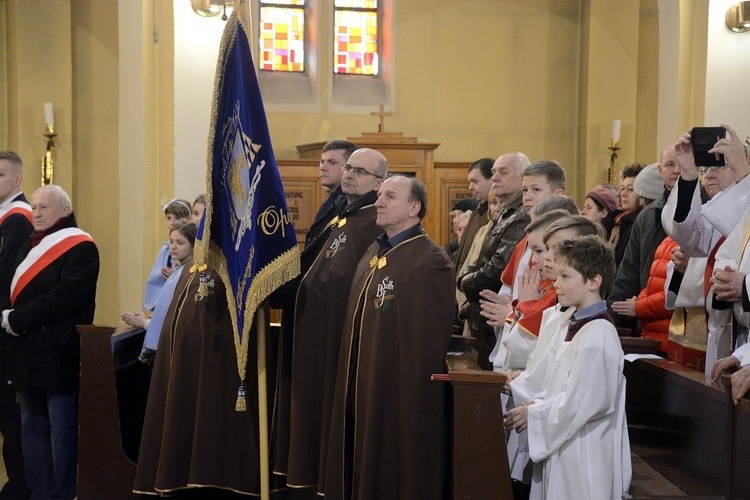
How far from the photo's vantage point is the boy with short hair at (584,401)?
361 cm

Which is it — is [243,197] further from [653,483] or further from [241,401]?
[653,483]

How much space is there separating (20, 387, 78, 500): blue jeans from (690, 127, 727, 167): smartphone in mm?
4094

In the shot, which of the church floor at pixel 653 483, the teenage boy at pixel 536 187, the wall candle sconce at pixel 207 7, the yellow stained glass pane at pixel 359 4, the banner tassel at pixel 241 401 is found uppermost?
the yellow stained glass pane at pixel 359 4

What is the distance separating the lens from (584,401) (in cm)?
359

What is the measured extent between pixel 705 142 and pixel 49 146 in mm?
7456

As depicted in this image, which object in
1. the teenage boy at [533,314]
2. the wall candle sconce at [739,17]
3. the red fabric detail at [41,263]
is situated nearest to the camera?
the teenage boy at [533,314]

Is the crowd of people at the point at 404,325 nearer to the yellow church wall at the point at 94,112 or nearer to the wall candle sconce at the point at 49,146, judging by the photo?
the wall candle sconce at the point at 49,146

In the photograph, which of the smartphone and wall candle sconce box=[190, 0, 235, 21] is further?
wall candle sconce box=[190, 0, 235, 21]

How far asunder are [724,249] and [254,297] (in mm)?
2226

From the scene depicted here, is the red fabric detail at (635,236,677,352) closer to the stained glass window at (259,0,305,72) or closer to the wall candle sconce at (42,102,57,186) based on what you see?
the wall candle sconce at (42,102,57,186)

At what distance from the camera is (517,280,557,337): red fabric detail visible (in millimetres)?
4312

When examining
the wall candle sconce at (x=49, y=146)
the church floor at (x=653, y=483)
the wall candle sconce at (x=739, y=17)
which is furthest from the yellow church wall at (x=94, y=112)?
the church floor at (x=653, y=483)

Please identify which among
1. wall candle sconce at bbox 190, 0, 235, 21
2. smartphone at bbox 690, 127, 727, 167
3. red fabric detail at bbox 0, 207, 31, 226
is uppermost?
wall candle sconce at bbox 190, 0, 235, 21

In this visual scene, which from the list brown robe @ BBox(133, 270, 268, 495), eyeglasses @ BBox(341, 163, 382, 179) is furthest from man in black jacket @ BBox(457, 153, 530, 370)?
brown robe @ BBox(133, 270, 268, 495)
